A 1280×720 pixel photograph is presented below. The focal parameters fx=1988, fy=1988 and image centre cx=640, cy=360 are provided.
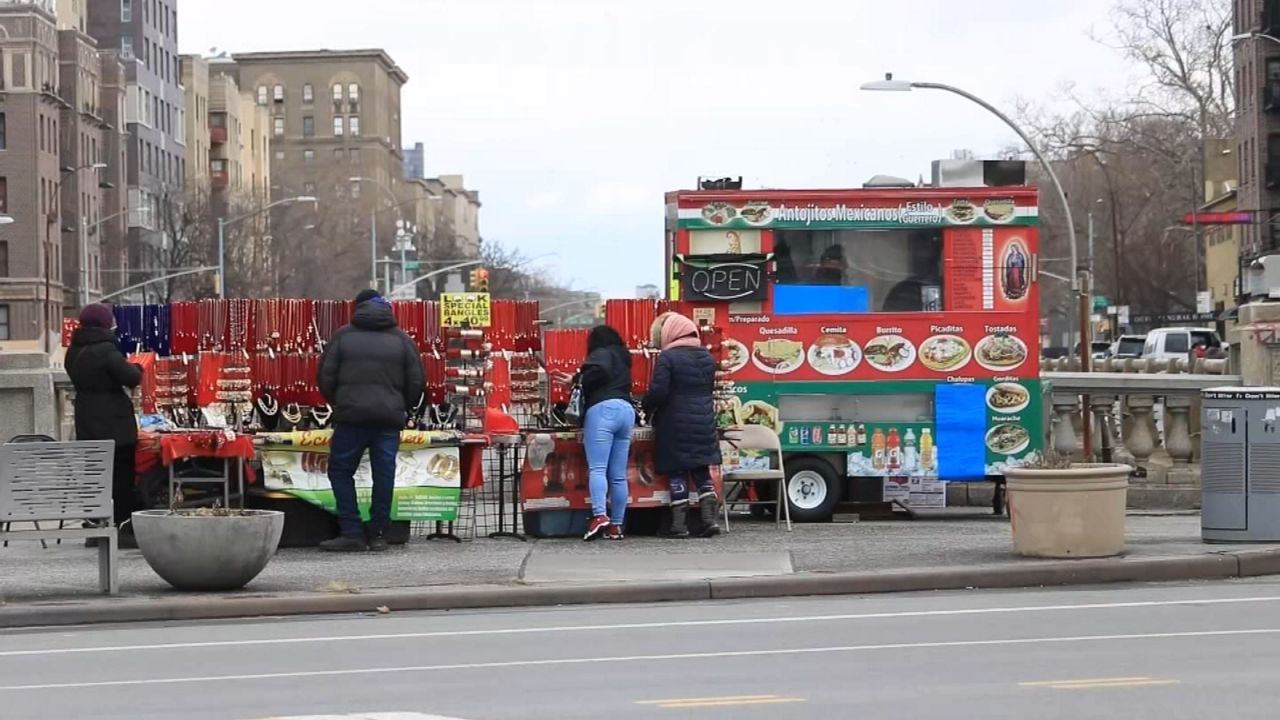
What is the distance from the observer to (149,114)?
4242 inches

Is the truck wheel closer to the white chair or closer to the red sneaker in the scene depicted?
the white chair

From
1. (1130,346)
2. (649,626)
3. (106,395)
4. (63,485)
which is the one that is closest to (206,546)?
(63,485)

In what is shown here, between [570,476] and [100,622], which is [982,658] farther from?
[570,476]

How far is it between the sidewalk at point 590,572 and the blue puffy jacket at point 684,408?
723 mm

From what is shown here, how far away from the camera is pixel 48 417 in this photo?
884 inches

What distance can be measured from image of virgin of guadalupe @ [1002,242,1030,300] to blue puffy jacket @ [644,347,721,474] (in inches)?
133

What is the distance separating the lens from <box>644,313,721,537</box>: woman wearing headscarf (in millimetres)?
16438

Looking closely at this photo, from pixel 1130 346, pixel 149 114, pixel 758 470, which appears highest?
pixel 149 114

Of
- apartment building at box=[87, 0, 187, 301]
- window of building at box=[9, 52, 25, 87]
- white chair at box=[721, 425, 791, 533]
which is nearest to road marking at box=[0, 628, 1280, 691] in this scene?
white chair at box=[721, 425, 791, 533]

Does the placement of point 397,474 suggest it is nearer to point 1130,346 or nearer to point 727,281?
point 727,281

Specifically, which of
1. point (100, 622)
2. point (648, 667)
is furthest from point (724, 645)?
point (100, 622)

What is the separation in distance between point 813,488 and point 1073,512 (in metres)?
4.15

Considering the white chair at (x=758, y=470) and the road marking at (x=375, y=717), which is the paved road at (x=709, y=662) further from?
the white chair at (x=758, y=470)

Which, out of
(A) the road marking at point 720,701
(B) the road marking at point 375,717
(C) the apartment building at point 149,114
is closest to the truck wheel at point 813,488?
(A) the road marking at point 720,701
